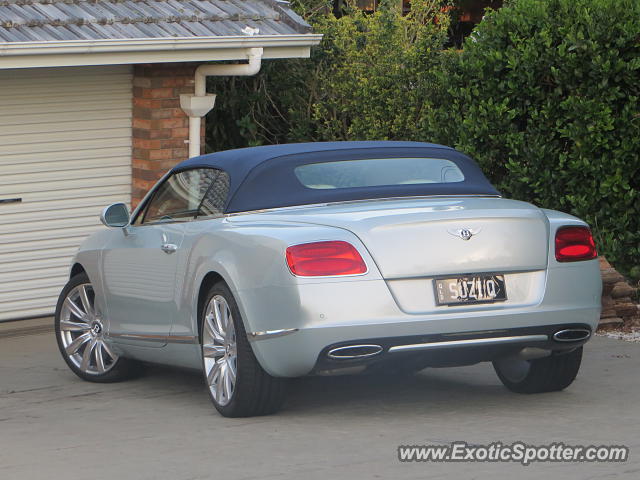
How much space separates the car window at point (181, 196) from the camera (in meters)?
8.47

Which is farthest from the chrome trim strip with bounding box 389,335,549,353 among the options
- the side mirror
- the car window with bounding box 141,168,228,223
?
the side mirror

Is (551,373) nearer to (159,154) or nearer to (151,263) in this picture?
(151,263)

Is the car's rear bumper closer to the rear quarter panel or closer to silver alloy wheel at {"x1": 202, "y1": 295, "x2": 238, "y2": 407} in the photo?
the rear quarter panel

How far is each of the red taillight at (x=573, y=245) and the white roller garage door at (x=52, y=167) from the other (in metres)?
6.47

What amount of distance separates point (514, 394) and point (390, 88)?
6.58 m

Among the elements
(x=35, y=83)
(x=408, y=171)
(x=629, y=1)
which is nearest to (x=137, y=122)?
(x=35, y=83)

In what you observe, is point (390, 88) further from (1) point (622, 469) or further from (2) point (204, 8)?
(1) point (622, 469)

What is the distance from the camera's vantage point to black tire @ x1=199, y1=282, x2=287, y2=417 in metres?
7.43

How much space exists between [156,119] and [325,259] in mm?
6609

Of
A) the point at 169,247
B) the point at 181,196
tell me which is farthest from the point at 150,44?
the point at 169,247

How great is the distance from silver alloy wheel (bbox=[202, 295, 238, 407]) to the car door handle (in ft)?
2.04

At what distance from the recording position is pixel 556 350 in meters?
7.64

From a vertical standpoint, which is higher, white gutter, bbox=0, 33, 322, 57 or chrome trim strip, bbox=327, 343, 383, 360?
white gutter, bbox=0, 33, 322, 57

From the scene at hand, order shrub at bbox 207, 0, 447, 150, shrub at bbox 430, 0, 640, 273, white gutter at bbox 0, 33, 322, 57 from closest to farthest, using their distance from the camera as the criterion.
→ shrub at bbox 430, 0, 640, 273 < white gutter at bbox 0, 33, 322, 57 < shrub at bbox 207, 0, 447, 150
